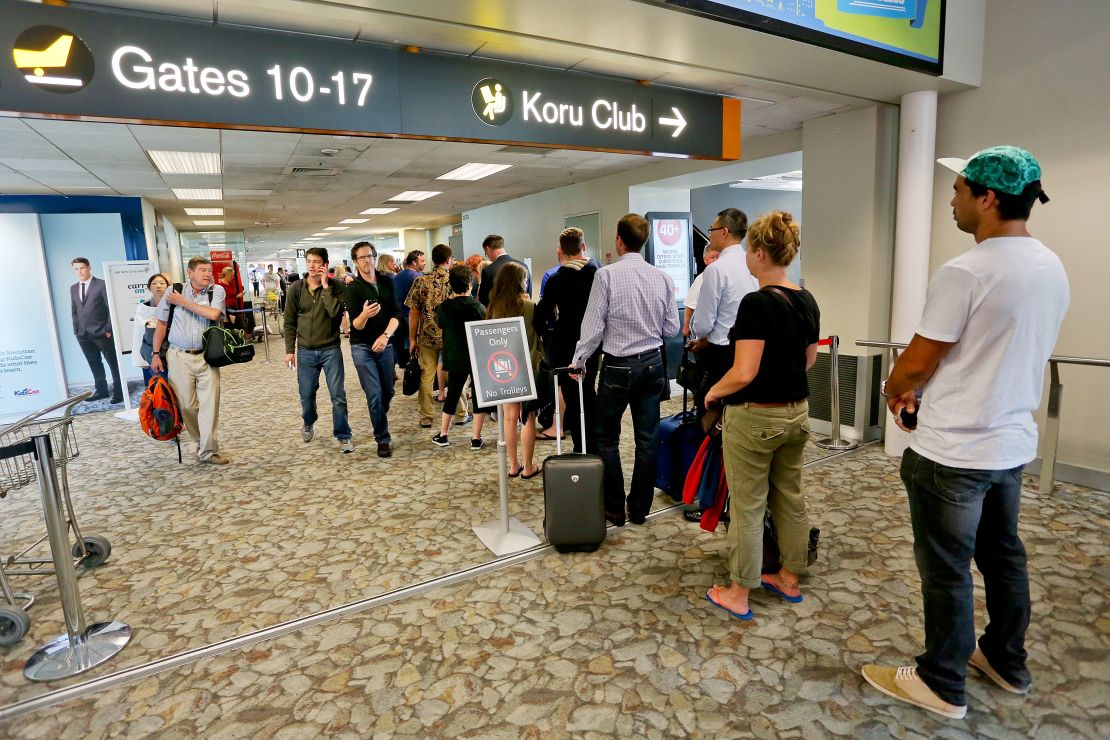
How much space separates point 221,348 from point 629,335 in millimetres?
3357

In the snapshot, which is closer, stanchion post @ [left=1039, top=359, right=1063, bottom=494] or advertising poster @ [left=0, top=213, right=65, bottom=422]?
stanchion post @ [left=1039, top=359, right=1063, bottom=494]

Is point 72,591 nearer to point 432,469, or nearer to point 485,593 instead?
point 485,593

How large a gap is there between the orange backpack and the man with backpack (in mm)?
130

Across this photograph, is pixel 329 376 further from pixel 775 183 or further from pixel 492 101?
pixel 775 183

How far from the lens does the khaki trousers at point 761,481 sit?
2.48 metres

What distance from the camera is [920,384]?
192cm

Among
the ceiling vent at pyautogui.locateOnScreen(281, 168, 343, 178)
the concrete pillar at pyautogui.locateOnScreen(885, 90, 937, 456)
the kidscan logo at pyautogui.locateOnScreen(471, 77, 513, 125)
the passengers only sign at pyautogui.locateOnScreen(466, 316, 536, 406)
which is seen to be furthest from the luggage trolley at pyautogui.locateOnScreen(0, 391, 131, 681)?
the ceiling vent at pyautogui.locateOnScreen(281, 168, 343, 178)

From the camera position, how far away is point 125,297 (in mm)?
7562

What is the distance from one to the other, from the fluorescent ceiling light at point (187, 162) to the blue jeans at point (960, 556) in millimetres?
7401

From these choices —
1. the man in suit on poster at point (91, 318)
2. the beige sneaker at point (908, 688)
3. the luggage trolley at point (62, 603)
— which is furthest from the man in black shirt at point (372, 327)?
the man in suit on poster at point (91, 318)

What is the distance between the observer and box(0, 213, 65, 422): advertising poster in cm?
789

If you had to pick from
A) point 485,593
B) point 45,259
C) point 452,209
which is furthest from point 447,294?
point 452,209

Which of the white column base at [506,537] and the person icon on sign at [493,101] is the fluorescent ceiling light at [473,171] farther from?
the white column base at [506,537]

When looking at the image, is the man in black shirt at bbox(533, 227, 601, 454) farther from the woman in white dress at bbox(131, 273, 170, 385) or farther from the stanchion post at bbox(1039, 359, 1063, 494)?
the woman in white dress at bbox(131, 273, 170, 385)
